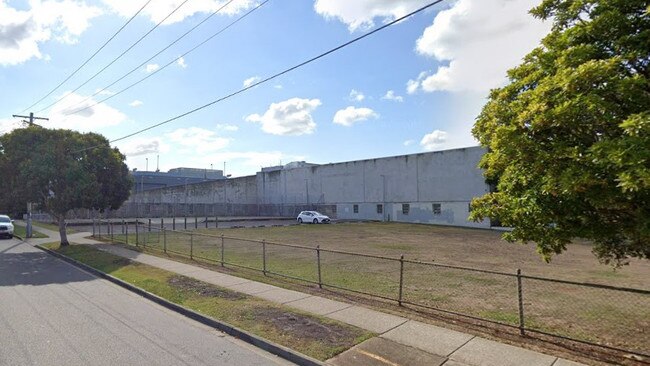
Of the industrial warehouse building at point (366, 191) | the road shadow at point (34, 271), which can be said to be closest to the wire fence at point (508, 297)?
the road shadow at point (34, 271)

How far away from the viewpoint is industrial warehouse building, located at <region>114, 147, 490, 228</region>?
→ 46062 mm

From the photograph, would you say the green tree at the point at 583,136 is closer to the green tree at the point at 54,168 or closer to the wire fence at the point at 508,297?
the wire fence at the point at 508,297

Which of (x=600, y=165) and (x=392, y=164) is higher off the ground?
(x=392, y=164)

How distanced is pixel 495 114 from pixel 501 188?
1112 millimetres

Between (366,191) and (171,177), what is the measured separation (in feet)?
260

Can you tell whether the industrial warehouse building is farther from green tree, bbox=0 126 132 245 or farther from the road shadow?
the road shadow

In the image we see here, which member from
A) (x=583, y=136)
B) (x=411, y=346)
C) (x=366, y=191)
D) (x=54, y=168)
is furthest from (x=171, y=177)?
(x=583, y=136)

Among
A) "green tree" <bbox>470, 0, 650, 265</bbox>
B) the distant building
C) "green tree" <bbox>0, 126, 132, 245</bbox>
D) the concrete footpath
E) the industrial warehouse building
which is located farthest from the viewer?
the distant building

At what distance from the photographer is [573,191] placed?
462 cm

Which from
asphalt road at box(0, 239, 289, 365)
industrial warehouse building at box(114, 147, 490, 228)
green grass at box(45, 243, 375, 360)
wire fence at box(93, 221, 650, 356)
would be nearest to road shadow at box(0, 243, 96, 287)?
asphalt road at box(0, 239, 289, 365)

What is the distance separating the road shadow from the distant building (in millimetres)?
82822

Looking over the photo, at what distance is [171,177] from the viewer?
119000 mm

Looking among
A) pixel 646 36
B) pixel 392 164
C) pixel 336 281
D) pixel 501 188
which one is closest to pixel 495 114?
pixel 501 188

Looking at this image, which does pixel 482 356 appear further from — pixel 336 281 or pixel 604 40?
pixel 336 281
